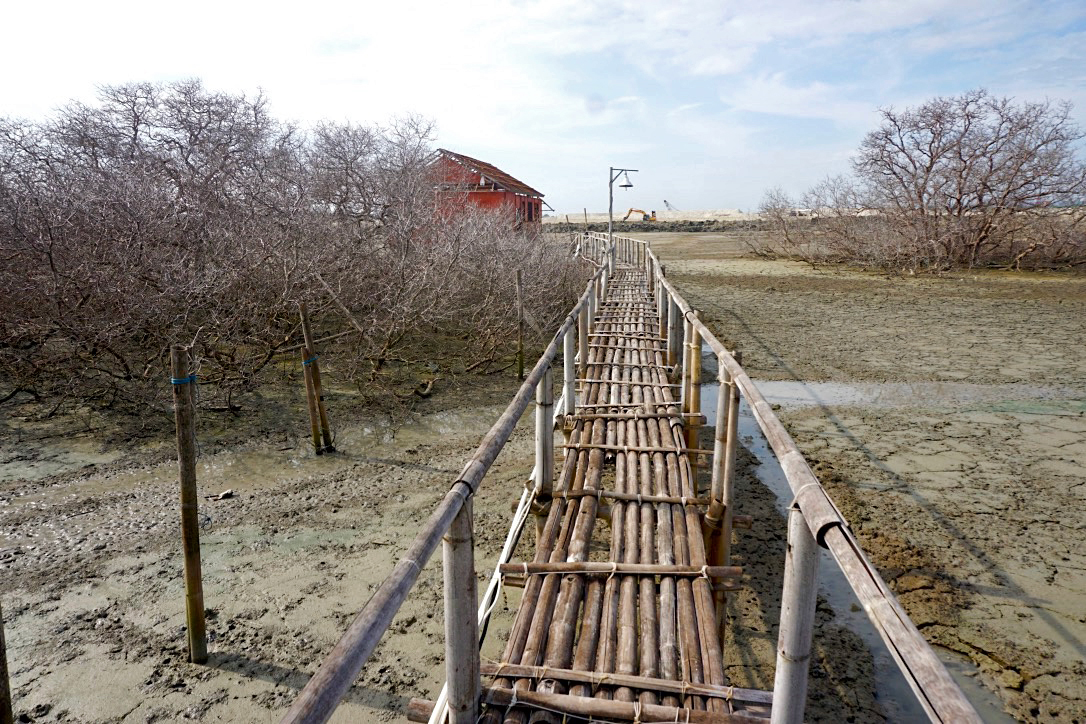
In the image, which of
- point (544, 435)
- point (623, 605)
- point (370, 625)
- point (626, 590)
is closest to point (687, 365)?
point (544, 435)

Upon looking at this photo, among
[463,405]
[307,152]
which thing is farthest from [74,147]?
[463,405]

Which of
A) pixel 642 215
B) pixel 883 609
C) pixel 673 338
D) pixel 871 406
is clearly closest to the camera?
pixel 883 609

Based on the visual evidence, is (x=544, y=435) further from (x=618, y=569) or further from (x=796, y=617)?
(x=796, y=617)

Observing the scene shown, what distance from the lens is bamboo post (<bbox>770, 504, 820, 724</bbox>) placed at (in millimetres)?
1720

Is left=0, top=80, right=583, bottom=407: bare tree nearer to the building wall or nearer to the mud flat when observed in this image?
the mud flat

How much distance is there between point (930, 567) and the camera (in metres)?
5.11

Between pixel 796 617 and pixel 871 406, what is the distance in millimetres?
8226

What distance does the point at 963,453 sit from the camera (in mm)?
7230

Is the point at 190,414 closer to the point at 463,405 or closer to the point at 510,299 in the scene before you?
the point at 463,405

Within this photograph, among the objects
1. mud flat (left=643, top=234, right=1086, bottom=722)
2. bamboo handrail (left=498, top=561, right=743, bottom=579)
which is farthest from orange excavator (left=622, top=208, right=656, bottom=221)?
bamboo handrail (left=498, top=561, right=743, bottom=579)

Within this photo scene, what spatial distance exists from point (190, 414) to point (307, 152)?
59.3 feet

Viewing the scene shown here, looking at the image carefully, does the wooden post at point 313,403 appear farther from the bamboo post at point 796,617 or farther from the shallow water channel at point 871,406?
the bamboo post at point 796,617

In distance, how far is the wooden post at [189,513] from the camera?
13.3 ft

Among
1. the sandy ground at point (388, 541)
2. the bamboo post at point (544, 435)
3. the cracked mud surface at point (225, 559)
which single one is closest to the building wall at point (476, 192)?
the sandy ground at point (388, 541)
